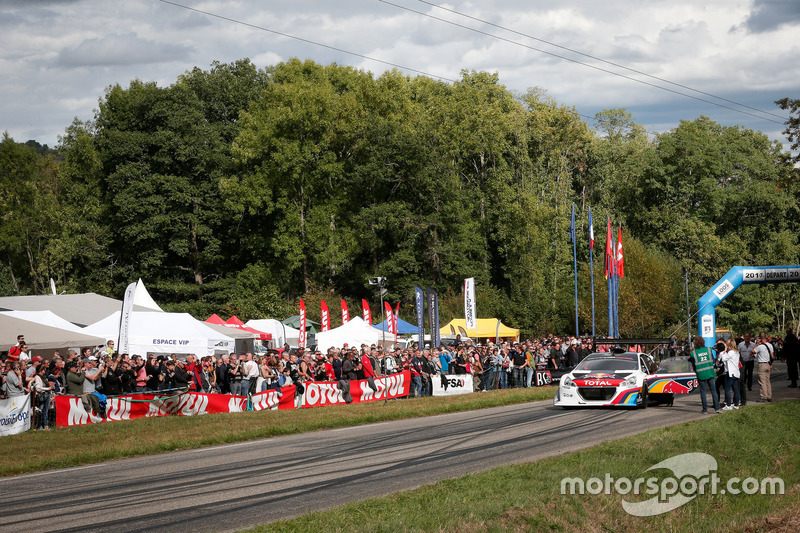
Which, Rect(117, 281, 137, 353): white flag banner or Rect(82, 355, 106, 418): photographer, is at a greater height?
Rect(117, 281, 137, 353): white flag banner

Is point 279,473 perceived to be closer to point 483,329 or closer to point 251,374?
point 251,374

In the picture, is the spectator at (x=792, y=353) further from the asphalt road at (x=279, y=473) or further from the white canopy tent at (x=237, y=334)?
the white canopy tent at (x=237, y=334)

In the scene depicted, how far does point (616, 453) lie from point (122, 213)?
177 ft

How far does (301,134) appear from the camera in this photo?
63.6 meters

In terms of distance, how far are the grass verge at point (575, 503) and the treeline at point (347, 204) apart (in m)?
47.7

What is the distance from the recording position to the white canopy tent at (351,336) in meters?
41.6

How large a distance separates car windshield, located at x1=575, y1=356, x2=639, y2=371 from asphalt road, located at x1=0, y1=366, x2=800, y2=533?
7.74 ft

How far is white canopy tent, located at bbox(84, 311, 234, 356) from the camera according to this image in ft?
99.8

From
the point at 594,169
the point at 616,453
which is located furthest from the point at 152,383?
the point at 594,169

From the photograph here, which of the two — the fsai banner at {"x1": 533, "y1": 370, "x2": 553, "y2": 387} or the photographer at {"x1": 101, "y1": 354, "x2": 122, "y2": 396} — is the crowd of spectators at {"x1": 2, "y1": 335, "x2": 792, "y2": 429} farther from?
the fsai banner at {"x1": 533, "y1": 370, "x2": 553, "y2": 387}

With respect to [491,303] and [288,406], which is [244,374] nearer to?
[288,406]

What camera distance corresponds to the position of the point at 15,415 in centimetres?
1970

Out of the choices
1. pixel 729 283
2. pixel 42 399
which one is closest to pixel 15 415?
pixel 42 399

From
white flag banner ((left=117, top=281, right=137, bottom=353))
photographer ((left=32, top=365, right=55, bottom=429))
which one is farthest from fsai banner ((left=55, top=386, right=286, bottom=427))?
white flag banner ((left=117, top=281, right=137, bottom=353))
